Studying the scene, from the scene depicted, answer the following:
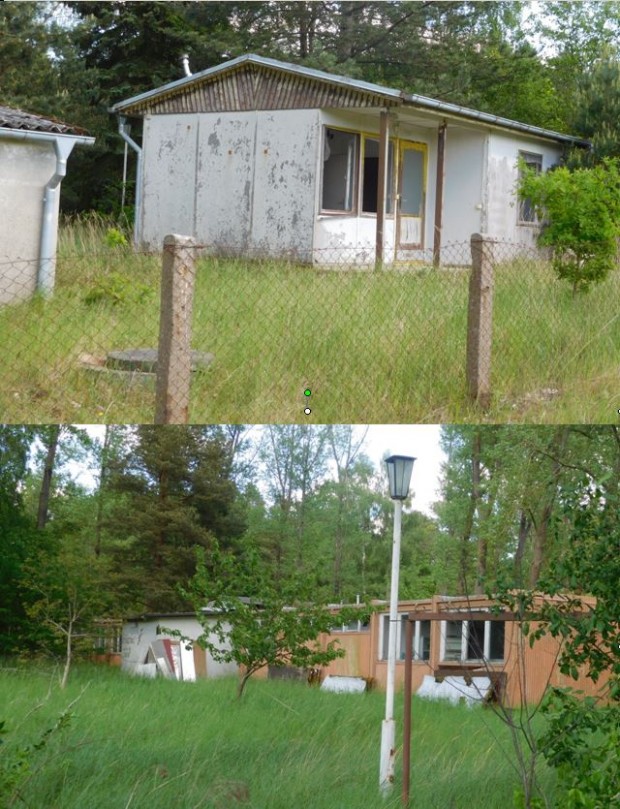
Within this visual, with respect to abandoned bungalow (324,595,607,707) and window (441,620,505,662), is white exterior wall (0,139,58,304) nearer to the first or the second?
abandoned bungalow (324,595,607,707)

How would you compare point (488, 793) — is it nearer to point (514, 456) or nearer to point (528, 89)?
point (514, 456)

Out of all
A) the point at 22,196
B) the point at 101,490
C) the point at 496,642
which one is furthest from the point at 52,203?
the point at 101,490

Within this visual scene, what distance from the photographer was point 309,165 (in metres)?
14.4

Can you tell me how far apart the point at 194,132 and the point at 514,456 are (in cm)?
699

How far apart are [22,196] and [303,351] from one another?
15.2 ft

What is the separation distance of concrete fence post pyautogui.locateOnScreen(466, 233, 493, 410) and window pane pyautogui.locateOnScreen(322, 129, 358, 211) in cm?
800

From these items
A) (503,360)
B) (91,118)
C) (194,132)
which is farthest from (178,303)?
(91,118)

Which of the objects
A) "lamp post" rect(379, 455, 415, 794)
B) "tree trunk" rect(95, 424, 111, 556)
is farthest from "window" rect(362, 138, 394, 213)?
"lamp post" rect(379, 455, 415, 794)

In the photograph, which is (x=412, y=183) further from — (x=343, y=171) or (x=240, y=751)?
(x=240, y=751)

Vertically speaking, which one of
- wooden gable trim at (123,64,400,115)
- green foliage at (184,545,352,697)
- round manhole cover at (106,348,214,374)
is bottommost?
green foliage at (184,545,352,697)

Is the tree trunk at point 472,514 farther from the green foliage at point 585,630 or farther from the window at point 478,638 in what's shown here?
the green foliage at point 585,630

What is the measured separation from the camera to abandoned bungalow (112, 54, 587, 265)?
14.4 meters

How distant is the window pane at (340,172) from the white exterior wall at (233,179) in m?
0.91

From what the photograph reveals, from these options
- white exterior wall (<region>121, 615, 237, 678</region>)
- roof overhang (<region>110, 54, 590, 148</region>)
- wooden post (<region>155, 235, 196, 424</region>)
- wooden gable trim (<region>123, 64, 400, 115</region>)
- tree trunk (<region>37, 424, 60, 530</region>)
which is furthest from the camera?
white exterior wall (<region>121, 615, 237, 678</region>)
